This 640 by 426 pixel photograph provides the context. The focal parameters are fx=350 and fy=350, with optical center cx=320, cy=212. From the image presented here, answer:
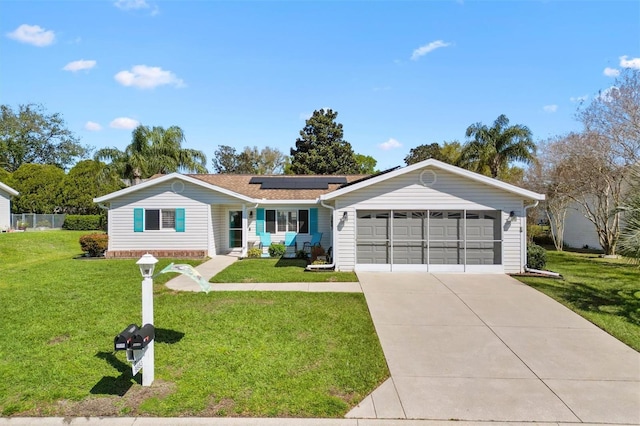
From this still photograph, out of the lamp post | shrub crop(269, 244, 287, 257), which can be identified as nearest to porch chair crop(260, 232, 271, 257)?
shrub crop(269, 244, 287, 257)

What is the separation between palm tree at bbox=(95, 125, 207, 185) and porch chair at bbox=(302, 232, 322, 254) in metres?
15.5

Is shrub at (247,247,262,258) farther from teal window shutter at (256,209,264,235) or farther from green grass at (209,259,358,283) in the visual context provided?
green grass at (209,259,358,283)

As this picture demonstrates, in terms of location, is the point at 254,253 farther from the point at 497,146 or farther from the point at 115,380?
the point at 497,146

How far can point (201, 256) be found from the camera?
49.1ft

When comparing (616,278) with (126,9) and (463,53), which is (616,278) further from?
(126,9)

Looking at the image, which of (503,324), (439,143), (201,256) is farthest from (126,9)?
(439,143)

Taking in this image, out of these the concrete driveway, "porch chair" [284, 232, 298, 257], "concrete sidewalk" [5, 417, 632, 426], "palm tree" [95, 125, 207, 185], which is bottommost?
the concrete driveway

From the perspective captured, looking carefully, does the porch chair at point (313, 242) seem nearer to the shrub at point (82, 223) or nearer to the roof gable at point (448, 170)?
the roof gable at point (448, 170)

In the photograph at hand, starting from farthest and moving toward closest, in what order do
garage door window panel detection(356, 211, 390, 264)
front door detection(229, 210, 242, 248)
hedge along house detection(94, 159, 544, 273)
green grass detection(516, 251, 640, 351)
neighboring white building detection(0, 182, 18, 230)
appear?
1. neighboring white building detection(0, 182, 18, 230)
2. front door detection(229, 210, 242, 248)
3. garage door window panel detection(356, 211, 390, 264)
4. hedge along house detection(94, 159, 544, 273)
5. green grass detection(516, 251, 640, 351)

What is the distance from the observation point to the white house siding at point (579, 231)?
22969 millimetres

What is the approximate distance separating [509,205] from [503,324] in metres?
6.03

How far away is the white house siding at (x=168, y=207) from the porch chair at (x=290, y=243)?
3.01 meters

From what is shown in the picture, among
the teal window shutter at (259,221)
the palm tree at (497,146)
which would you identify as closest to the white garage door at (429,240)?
the teal window shutter at (259,221)

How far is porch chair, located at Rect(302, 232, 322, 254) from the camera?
52.0 feet
